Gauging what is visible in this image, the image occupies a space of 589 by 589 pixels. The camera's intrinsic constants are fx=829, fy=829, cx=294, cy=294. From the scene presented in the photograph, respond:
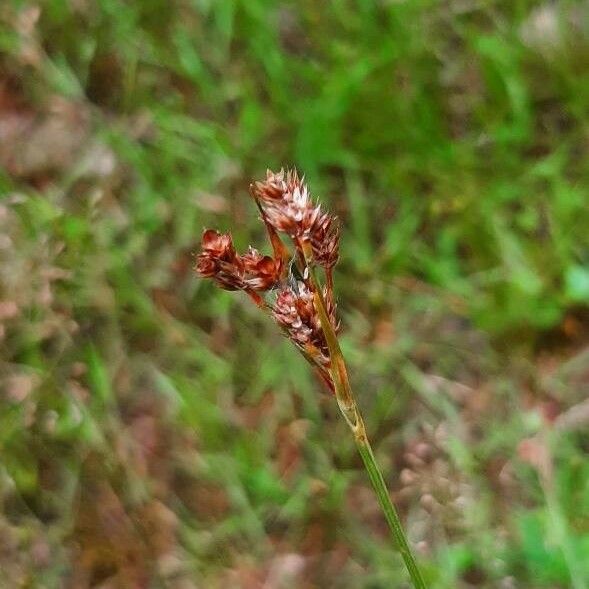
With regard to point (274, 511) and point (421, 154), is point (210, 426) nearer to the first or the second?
point (274, 511)

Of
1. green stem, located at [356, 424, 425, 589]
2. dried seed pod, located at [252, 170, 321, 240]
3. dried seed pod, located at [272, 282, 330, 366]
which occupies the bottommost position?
green stem, located at [356, 424, 425, 589]

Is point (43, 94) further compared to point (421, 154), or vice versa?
point (43, 94)

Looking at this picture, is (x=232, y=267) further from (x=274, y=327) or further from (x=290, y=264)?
(x=274, y=327)

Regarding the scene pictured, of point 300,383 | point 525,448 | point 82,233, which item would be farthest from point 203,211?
point 525,448

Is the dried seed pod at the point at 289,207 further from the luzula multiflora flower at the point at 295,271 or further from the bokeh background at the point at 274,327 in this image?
the bokeh background at the point at 274,327

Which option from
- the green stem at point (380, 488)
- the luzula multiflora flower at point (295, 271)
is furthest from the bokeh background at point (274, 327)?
the luzula multiflora flower at point (295, 271)

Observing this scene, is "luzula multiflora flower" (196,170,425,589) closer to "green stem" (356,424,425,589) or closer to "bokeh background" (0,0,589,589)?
"green stem" (356,424,425,589)

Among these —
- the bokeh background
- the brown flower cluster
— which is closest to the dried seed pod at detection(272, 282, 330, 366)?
the brown flower cluster
